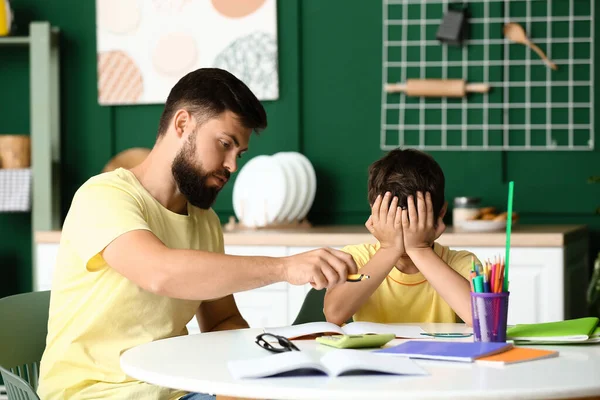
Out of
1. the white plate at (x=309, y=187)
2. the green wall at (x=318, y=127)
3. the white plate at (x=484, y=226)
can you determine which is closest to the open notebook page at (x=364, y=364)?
the white plate at (x=484, y=226)

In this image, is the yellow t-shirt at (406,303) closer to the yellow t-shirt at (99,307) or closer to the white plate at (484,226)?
the yellow t-shirt at (99,307)

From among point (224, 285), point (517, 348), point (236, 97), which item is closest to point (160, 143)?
point (236, 97)

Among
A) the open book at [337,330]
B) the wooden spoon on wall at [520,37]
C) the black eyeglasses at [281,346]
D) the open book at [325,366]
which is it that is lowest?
the open book at [337,330]

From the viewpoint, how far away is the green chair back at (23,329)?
1800 millimetres

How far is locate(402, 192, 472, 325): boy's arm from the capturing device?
190cm

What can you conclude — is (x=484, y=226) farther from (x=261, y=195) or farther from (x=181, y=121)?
(x=181, y=121)

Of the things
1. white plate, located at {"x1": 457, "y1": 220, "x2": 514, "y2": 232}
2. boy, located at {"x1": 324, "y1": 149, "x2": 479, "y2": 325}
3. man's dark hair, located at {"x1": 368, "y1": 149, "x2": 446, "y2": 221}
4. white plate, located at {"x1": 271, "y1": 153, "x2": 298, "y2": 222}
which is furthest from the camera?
white plate, located at {"x1": 271, "y1": 153, "x2": 298, "y2": 222}

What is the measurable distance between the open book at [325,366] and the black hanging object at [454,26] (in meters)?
2.56

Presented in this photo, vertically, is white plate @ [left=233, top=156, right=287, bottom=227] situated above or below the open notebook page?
above

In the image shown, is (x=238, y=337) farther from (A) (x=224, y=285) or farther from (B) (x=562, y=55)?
(B) (x=562, y=55)

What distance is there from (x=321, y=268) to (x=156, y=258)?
0.31 meters

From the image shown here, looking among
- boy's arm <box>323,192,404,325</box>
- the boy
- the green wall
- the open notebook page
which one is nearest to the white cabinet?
the green wall

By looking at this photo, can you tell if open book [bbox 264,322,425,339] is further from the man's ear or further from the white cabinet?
the white cabinet

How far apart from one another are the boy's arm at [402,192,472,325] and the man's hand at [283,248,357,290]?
16.0 inches
